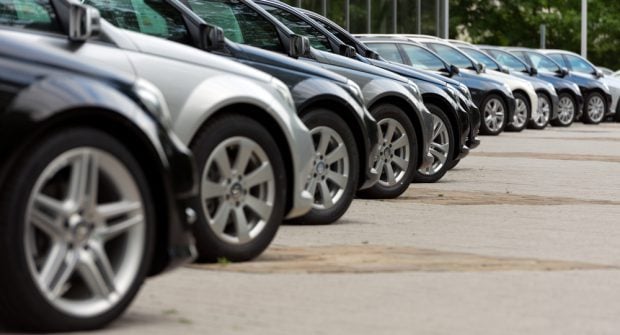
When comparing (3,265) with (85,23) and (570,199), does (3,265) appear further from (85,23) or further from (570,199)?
(570,199)

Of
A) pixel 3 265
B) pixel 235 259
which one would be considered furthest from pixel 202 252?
pixel 3 265

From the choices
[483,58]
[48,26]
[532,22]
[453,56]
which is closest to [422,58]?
[453,56]

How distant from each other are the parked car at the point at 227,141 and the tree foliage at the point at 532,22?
195 feet

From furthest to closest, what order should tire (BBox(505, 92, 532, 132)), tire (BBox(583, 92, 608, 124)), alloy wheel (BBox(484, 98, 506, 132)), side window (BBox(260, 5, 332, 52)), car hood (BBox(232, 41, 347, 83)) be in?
tire (BBox(583, 92, 608, 124)) < tire (BBox(505, 92, 532, 132)) < alloy wheel (BBox(484, 98, 506, 132)) < side window (BBox(260, 5, 332, 52)) < car hood (BBox(232, 41, 347, 83))

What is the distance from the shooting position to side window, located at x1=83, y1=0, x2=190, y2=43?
10.7 meters

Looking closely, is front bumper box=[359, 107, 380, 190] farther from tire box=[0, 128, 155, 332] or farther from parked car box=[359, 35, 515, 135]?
parked car box=[359, 35, 515, 135]

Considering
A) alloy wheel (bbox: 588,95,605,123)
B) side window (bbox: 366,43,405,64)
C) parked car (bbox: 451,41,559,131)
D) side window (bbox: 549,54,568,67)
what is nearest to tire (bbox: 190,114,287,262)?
side window (bbox: 366,43,405,64)

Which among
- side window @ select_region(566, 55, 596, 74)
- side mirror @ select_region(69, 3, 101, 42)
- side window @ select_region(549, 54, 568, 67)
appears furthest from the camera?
side window @ select_region(566, 55, 596, 74)

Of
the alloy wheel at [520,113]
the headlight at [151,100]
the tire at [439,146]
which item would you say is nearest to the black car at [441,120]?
the tire at [439,146]

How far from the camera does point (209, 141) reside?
8.90m

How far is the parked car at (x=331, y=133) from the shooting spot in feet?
37.7

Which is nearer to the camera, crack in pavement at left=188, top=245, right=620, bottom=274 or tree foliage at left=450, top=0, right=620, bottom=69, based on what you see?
crack in pavement at left=188, top=245, right=620, bottom=274

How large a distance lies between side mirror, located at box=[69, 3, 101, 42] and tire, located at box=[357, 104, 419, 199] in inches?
266

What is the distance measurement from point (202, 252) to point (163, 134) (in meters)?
2.16
